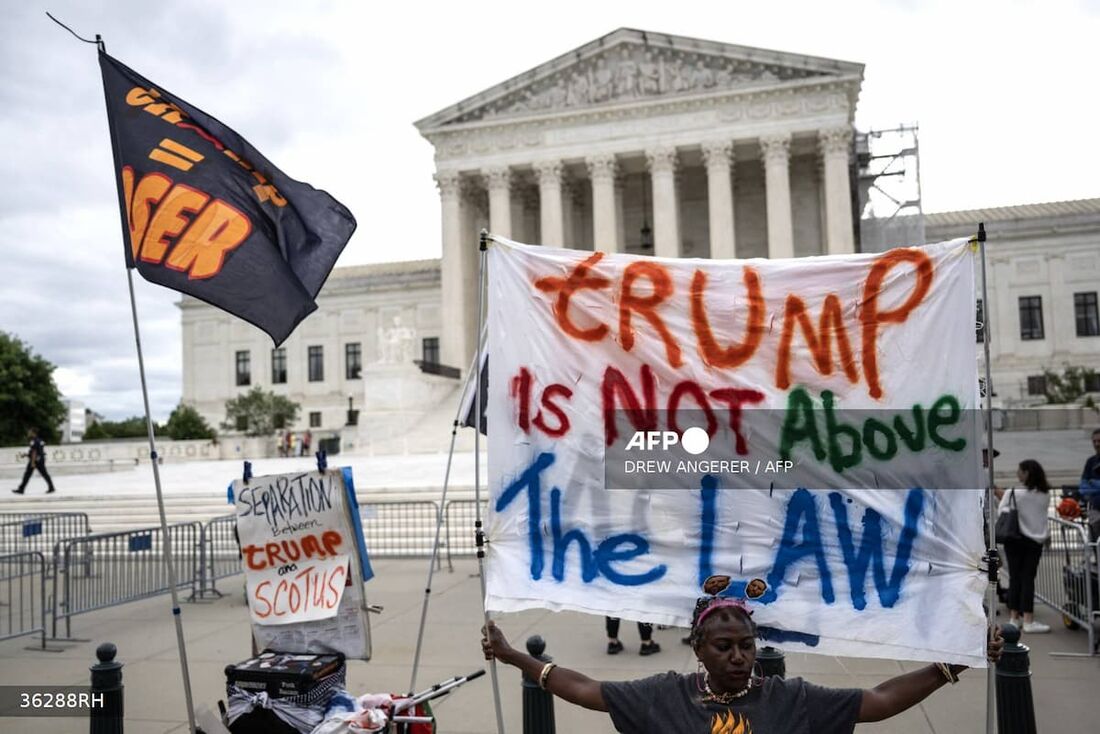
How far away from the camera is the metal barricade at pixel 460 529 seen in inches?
548

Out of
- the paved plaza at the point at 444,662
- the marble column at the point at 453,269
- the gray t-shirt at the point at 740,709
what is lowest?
the paved plaza at the point at 444,662

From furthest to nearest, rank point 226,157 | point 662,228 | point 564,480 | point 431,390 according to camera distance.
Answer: point 662,228, point 431,390, point 226,157, point 564,480

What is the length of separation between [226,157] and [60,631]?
6609 millimetres

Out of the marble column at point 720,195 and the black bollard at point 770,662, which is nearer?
the black bollard at point 770,662

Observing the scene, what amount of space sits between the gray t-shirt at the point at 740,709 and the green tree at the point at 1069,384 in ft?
143

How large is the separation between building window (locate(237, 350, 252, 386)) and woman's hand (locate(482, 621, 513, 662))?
65.6m

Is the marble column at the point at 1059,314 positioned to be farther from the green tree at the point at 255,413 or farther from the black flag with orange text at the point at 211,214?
the black flag with orange text at the point at 211,214

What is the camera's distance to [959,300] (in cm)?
378

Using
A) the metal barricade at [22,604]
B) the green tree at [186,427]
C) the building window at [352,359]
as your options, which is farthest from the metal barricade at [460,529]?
the building window at [352,359]

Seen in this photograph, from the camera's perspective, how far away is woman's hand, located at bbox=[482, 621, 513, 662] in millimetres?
3458

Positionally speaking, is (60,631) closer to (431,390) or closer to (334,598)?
(334,598)

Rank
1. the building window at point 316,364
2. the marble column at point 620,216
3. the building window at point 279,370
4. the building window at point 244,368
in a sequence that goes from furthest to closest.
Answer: the building window at point 244,368 → the building window at point 279,370 → the building window at point 316,364 → the marble column at point 620,216

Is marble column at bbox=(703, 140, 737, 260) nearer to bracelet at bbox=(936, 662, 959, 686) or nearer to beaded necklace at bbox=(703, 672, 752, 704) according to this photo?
bracelet at bbox=(936, 662, 959, 686)

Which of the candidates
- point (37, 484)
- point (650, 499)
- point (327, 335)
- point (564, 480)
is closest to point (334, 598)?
point (564, 480)
